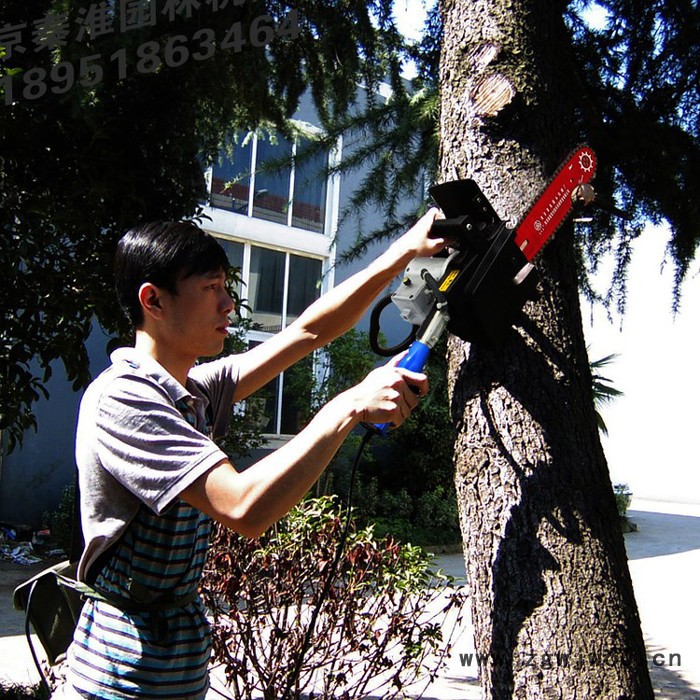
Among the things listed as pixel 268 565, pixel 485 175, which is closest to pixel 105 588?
pixel 485 175

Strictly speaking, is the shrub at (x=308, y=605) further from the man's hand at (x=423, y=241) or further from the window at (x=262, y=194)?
the window at (x=262, y=194)

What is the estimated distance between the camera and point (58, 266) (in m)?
4.17

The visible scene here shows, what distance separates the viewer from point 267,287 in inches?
512

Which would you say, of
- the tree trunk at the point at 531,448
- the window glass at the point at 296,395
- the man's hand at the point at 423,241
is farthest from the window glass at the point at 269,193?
the man's hand at the point at 423,241

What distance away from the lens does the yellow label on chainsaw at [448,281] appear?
5.78 feet

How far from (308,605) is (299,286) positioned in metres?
10.2

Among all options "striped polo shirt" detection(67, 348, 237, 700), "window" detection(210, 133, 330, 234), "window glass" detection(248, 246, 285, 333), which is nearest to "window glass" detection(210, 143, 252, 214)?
"window" detection(210, 133, 330, 234)

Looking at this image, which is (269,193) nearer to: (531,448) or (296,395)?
(296,395)

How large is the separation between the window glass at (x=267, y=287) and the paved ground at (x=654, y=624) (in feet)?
15.1

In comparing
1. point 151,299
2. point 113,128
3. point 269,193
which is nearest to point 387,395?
point 151,299

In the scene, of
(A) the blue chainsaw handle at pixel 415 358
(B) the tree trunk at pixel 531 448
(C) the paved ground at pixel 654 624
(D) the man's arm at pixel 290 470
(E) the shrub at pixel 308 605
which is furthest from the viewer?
(C) the paved ground at pixel 654 624

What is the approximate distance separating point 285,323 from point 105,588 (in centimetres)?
1157

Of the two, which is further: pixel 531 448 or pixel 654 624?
pixel 654 624

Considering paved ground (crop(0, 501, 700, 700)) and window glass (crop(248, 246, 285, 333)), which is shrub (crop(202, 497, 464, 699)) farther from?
window glass (crop(248, 246, 285, 333))
